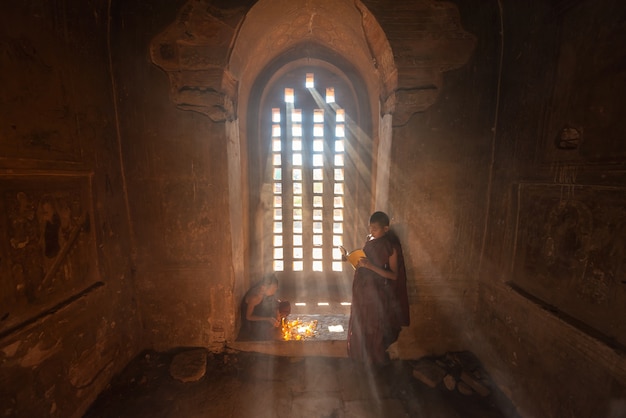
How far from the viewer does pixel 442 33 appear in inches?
105

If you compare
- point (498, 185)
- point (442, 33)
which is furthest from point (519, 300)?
point (442, 33)

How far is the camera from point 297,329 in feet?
12.0

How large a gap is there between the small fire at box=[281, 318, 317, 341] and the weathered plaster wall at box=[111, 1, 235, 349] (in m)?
0.79

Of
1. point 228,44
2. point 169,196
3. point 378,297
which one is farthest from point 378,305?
point 228,44

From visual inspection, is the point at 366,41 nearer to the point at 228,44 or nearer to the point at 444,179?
the point at 228,44

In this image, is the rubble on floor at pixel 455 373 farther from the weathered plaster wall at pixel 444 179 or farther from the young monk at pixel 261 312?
the young monk at pixel 261 312

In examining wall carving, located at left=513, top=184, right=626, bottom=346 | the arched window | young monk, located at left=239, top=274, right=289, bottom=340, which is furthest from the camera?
the arched window

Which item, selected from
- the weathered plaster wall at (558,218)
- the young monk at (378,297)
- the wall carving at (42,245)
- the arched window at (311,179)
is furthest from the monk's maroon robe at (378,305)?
the wall carving at (42,245)

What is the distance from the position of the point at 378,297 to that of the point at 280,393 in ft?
4.84

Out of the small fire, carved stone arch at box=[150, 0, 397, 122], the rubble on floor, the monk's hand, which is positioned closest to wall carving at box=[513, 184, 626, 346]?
the rubble on floor

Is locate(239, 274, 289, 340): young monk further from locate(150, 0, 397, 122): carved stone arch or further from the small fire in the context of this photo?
locate(150, 0, 397, 122): carved stone arch

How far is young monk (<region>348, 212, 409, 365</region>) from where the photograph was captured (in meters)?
2.78

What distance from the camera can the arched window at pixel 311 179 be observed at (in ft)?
14.5

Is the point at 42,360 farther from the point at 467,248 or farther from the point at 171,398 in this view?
the point at 467,248
